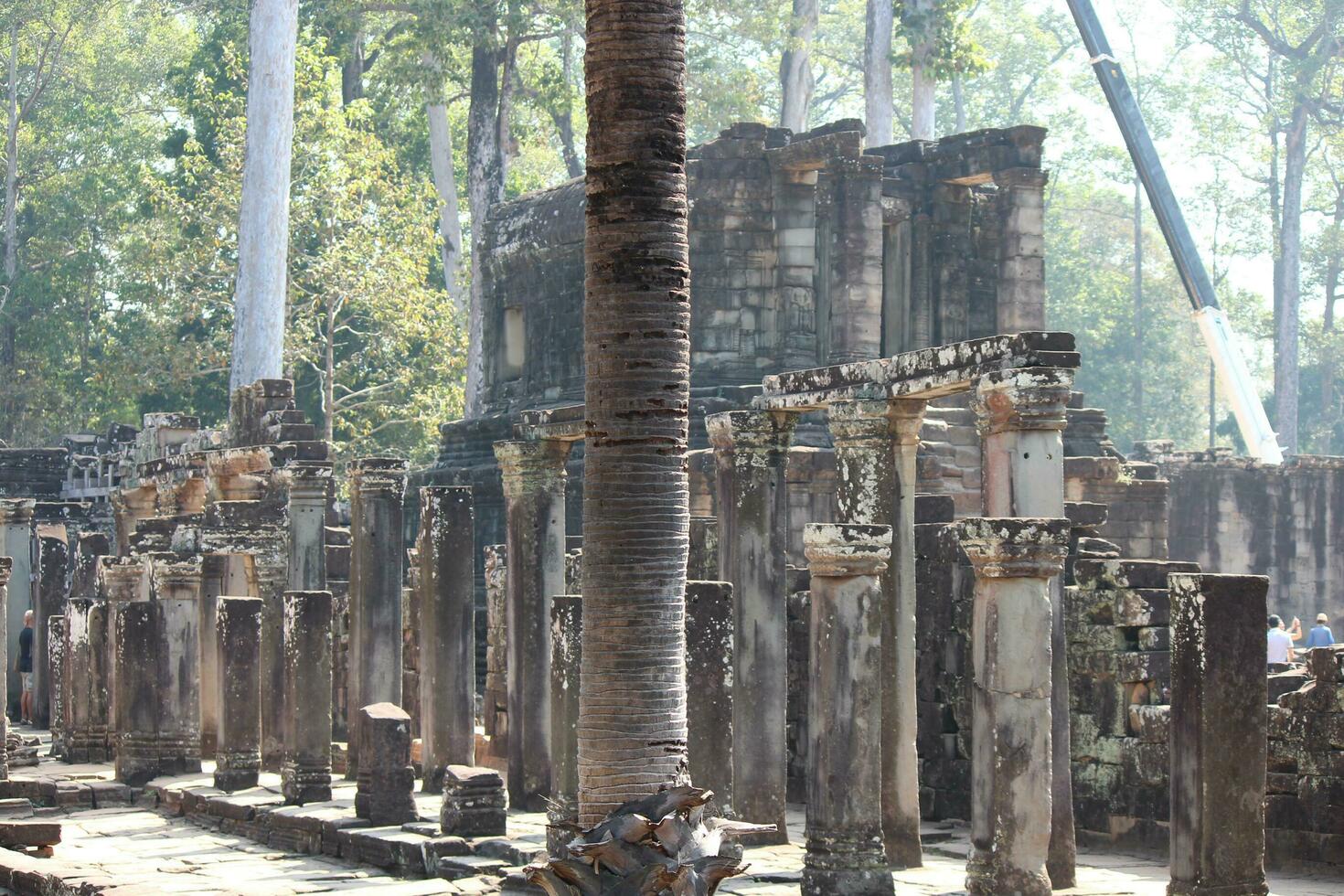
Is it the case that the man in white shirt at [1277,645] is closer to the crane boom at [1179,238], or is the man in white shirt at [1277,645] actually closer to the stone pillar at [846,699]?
the stone pillar at [846,699]

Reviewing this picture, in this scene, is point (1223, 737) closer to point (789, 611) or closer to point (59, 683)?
point (789, 611)

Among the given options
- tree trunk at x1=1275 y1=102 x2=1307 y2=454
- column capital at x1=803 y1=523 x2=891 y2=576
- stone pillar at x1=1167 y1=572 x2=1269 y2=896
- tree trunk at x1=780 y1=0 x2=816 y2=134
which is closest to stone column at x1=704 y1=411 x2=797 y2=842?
column capital at x1=803 y1=523 x2=891 y2=576

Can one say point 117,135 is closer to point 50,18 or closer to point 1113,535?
point 50,18

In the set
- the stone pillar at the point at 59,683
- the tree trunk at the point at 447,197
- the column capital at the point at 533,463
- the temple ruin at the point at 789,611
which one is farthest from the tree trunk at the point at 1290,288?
the column capital at the point at 533,463

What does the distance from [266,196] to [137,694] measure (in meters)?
15.3

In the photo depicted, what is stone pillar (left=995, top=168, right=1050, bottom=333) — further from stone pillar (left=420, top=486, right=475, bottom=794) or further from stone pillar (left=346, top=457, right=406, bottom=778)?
stone pillar (left=420, top=486, right=475, bottom=794)

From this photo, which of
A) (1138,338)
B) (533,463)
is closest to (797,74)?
(1138,338)

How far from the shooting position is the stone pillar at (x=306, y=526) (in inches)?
730

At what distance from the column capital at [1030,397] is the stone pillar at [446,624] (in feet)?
16.2

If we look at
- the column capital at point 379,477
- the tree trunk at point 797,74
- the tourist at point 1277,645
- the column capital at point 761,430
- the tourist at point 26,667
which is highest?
the tree trunk at point 797,74

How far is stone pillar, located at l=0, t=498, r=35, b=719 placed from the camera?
79.0 ft

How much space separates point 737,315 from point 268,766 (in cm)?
958

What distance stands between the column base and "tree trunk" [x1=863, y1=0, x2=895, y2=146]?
2610 cm

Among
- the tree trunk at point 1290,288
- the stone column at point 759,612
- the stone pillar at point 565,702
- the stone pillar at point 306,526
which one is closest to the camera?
the stone pillar at point 565,702
